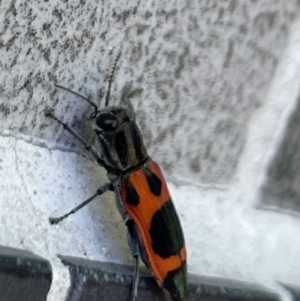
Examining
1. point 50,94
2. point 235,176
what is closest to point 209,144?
point 235,176

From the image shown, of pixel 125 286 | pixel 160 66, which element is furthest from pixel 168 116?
pixel 125 286

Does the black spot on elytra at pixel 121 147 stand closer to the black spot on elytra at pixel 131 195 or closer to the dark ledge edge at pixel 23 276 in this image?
the black spot on elytra at pixel 131 195

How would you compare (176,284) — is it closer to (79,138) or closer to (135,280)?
(135,280)

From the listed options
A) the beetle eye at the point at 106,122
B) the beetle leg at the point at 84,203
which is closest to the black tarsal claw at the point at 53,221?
the beetle leg at the point at 84,203

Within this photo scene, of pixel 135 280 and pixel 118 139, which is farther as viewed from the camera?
pixel 118 139

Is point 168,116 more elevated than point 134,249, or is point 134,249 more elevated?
point 168,116

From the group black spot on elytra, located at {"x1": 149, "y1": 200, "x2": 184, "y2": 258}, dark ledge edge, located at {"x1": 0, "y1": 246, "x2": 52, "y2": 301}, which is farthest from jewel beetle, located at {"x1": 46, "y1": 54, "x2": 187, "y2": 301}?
dark ledge edge, located at {"x1": 0, "y1": 246, "x2": 52, "y2": 301}
